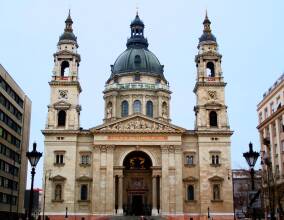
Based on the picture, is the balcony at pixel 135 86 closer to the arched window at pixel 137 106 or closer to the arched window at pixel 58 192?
the arched window at pixel 137 106

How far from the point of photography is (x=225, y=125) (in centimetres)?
6631

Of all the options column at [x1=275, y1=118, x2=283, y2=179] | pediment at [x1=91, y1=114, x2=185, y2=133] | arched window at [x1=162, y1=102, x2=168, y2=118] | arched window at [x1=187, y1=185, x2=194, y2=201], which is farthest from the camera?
arched window at [x1=162, y1=102, x2=168, y2=118]

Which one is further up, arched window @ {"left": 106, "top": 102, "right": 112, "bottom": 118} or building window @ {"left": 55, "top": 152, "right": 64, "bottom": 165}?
arched window @ {"left": 106, "top": 102, "right": 112, "bottom": 118}

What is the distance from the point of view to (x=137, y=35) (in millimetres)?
84375

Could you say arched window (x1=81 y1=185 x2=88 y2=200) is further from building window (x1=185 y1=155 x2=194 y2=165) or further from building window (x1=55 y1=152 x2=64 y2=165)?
building window (x1=185 y1=155 x2=194 y2=165)

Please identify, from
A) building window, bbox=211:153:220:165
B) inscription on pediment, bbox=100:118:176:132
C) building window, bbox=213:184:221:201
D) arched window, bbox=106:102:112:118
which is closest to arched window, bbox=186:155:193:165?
building window, bbox=211:153:220:165

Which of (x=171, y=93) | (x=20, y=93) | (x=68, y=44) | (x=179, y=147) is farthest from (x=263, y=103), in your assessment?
(x=20, y=93)

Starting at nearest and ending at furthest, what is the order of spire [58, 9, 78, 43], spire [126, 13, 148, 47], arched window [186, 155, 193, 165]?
arched window [186, 155, 193, 165]
spire [58, 9, 78, 43]
spire [126, 13, 148, 47]

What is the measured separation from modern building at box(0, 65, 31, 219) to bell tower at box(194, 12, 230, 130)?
27.1 meters

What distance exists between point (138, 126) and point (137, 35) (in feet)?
81.5

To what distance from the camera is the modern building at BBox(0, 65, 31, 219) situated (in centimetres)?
6291

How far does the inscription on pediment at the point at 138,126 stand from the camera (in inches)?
2559

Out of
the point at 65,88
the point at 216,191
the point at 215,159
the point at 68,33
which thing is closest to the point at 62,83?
the point at 65,88

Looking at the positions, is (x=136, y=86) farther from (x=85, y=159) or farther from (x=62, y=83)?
(x=85, y=159)
